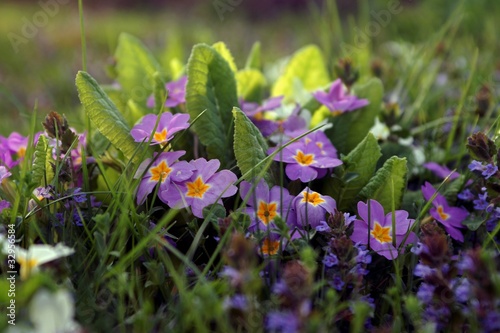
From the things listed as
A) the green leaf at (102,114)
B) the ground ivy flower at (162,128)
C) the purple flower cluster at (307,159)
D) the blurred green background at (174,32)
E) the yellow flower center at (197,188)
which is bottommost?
the blurred green background at (174,32)

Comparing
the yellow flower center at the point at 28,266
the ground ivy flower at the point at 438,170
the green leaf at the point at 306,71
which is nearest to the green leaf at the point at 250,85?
the green leaf at the point at 306,71

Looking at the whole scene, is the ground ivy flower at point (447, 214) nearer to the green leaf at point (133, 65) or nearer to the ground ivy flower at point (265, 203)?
the ground ivy flower at point (265, 203)

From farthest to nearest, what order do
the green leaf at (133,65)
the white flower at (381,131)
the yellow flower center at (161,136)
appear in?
the green leaf at (133,65), the white flower at (381,131), the yellow flower center at (161,136)

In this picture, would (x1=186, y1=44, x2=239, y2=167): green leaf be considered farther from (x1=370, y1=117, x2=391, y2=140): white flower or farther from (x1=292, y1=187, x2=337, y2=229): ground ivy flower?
(x1=370, y1=117, x2=391, y2=140): white flower

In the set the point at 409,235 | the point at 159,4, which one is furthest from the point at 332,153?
the point at 159,4

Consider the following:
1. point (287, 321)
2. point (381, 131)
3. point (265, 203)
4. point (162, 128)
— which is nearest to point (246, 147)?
point (265, 203)

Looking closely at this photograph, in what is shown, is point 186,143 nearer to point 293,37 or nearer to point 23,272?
point 23,272
